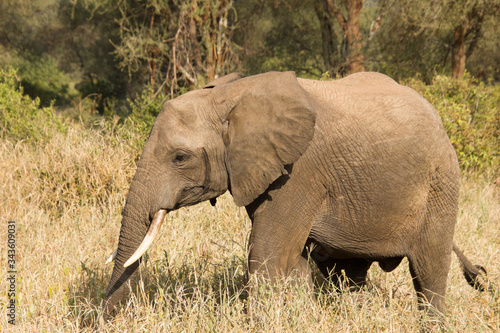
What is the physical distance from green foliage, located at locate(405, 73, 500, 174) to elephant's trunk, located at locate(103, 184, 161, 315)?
19.2ft

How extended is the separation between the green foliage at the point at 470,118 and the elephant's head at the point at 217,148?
5.31 m

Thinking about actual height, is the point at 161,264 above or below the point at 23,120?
below

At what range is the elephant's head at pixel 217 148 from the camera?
3359mm

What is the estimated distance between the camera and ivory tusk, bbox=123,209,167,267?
3.31m

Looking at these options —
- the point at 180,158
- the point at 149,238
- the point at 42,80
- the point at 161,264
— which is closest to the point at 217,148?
the point at 180,158

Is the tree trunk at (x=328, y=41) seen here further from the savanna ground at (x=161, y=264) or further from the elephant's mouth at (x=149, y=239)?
the elephant's mouth at (x=149, y=239)

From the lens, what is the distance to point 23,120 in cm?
799

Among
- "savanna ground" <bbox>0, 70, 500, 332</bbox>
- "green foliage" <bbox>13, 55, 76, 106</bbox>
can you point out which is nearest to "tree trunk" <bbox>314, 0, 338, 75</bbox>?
"savanna ground" <bbox>0, 70, 500, 332</bbox>

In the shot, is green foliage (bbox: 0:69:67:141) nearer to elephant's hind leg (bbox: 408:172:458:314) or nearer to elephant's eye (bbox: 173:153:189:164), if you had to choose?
elephant's eye (bbox: 173:153:189:164)

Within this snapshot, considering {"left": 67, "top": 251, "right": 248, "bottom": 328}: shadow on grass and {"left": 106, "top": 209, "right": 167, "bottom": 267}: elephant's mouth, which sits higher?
{"left": 106, "top": 209, "right": 167, "bottom": 267}: elephant's mouth

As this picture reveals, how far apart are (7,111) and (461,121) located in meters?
6.91

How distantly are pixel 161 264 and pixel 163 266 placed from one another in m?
0.15

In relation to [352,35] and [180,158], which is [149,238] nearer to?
[180,158]

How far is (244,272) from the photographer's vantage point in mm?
4363
